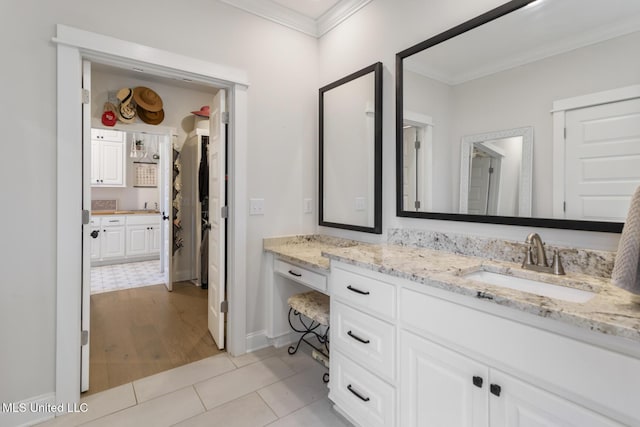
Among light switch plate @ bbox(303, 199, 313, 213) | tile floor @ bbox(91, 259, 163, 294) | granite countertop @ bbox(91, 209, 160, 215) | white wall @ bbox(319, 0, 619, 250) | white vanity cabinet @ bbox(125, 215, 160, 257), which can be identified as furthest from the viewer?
white vanity cabinet @ bbox(125, 215, 160, 257)

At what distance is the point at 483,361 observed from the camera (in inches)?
41.9

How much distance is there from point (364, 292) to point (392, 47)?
1636 mm

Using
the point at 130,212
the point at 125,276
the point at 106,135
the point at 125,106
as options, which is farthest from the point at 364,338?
the point at 106,135

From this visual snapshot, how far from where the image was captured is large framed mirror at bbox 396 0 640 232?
1232 millimetres

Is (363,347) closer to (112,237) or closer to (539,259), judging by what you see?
(539,259)

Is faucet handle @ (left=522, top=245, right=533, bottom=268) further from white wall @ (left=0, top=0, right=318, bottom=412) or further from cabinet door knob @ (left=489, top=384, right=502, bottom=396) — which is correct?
white wall @ (left=0, top=0, right=318, bottom=412)

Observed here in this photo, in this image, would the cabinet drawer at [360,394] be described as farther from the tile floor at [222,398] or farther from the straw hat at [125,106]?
the straw hat at [125,106]

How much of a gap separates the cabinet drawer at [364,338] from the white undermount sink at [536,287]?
46cm

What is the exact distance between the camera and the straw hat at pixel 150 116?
12.8 feet

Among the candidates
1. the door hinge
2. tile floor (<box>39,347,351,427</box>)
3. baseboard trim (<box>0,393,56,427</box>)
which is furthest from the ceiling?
baseboard trim (<box>0,393,56,427</box>)

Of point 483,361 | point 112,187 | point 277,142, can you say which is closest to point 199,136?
point 277,142

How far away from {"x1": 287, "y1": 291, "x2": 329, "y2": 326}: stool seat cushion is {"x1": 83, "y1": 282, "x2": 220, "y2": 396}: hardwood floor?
0.86 m

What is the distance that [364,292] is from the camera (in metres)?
1.50

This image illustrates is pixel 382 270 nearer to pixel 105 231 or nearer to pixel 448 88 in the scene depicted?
pixel 448 88
